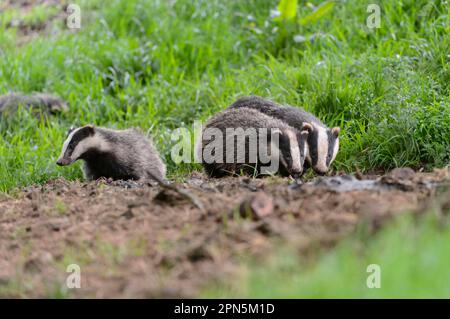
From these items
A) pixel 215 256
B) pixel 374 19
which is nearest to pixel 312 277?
pixel 215 256

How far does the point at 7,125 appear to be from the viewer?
739cm

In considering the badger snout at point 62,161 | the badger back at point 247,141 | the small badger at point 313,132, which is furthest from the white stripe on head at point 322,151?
the badger snout at point 62,161

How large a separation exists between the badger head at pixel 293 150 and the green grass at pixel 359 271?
248 centimetres

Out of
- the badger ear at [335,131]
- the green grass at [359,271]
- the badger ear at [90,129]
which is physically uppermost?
the green grass at [359,271]

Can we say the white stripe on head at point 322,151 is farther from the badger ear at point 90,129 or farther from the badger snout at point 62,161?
the badger snout at point 62,161

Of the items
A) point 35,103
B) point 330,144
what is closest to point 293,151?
point 330,144

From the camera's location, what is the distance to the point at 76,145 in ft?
19.3

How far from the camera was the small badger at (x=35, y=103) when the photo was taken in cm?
739

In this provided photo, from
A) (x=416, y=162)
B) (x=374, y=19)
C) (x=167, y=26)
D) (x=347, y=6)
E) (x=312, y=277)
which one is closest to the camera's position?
(x=312, y=277)

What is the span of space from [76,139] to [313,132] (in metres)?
1.86

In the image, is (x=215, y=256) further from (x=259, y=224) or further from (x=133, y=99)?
(x=133, y=99)

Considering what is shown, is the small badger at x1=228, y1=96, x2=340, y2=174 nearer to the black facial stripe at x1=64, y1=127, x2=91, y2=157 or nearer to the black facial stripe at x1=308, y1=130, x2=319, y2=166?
the black facial stripe at x1=308, y1=130, x2=319, y2=166

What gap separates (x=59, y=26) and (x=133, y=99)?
2704 mm

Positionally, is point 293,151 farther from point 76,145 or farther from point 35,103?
point 35,103
